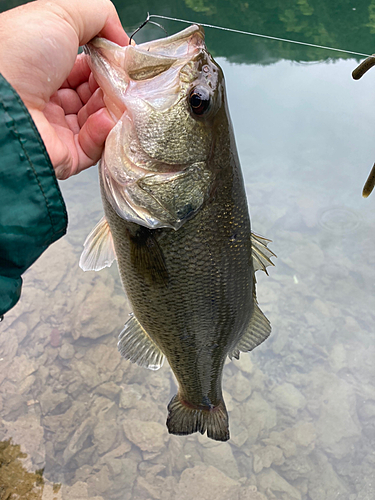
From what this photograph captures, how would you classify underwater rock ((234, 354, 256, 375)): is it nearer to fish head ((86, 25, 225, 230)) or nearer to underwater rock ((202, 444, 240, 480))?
underwater rock ((202, 444, 240, 480))

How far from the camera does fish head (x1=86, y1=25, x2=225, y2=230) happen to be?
937mm

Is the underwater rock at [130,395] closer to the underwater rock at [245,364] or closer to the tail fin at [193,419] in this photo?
the underwater rock at [245,364]

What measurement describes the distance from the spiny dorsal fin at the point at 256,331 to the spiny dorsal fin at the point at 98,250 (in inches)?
22.7

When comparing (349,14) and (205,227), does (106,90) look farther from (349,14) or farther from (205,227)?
(349,14)

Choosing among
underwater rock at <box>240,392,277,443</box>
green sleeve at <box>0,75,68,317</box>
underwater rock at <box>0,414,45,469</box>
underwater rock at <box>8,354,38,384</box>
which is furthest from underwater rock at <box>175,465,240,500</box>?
green sleeve at <box>0,75,68,317</box>

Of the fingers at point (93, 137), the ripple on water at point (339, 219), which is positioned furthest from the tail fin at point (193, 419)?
the ripple on water at point (339, 219)

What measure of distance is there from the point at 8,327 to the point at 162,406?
1435 mm

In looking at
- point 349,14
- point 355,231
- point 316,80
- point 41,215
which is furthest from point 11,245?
point 349,14

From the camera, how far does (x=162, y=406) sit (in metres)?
2.80

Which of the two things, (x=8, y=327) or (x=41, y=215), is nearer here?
(x=41, y=215)

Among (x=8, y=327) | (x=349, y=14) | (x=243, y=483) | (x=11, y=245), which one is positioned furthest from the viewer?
(x=349, y=14)

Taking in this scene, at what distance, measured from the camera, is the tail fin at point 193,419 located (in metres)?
1.50

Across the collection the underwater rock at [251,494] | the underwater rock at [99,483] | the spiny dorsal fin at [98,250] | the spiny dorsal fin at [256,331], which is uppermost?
the spiny dorsal fin at [98,250]

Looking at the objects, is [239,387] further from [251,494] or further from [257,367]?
[251,494]
